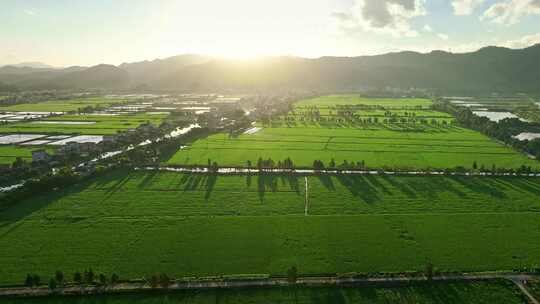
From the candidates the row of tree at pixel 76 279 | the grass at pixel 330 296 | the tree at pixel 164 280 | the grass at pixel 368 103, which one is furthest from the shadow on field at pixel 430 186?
the grass at pixel 368 103

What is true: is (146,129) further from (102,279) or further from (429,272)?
(429,272)

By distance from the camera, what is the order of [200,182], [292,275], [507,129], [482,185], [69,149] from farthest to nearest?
[507,129], [69,149], [200,182], [482,185], [292,275]

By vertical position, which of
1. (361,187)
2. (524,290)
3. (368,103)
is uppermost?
(368,103)

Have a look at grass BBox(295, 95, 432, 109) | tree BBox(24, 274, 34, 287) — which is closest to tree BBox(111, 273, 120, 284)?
tree BBox(24, 274, 34, 287)

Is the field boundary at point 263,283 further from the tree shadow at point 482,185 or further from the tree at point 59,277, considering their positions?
the tree shadow at point 482,185

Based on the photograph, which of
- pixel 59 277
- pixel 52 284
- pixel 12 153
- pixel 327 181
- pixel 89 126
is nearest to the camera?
pixel 52 284

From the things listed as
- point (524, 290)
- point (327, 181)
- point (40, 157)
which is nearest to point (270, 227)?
point (327, 181)
